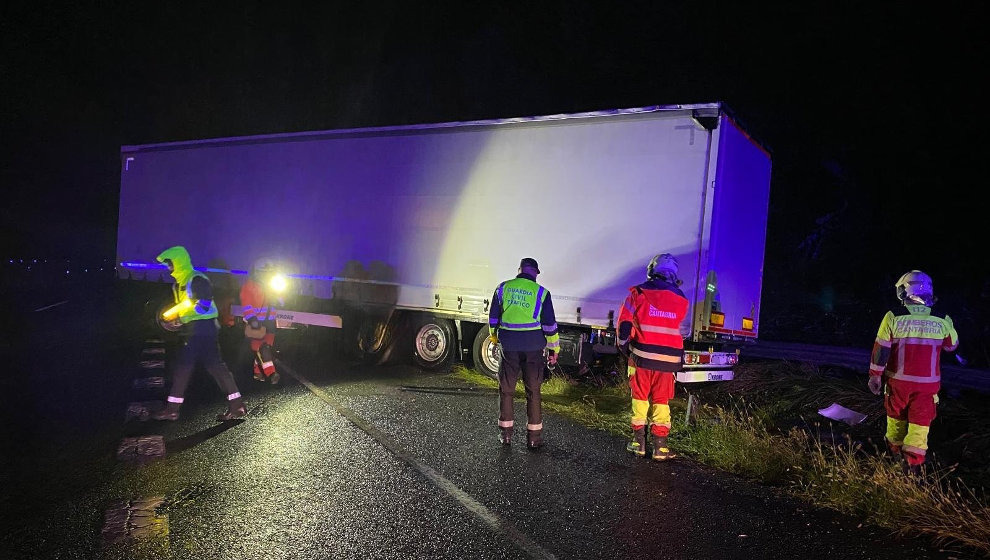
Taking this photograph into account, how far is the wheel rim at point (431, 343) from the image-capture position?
10.7 m

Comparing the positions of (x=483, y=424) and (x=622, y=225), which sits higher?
(x=622, y=225)

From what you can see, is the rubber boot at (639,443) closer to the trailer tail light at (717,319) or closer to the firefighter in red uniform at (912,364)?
the firefighter in red uniform at (912,364)

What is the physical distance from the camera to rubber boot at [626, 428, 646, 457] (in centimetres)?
609

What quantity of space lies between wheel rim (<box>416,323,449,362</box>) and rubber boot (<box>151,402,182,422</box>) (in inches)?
182

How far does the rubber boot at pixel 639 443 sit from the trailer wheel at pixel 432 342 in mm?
4944

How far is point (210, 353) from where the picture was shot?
681 centimetres

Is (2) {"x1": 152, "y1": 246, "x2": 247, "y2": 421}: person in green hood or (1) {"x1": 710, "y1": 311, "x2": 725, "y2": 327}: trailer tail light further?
(1) {"x1": 710, "y1": 311, "x2": 725, "y2": 327}: trailer tail light

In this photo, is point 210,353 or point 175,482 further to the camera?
point 210,353

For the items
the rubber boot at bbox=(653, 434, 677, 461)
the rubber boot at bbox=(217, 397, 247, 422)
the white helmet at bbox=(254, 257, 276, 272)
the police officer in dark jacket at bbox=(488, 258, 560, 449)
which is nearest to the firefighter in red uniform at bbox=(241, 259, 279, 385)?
the rubber boot at bbox=(217, 397, 247, 422)

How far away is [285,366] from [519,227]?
439cm

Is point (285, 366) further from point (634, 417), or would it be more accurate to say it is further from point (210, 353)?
point (634, 417)

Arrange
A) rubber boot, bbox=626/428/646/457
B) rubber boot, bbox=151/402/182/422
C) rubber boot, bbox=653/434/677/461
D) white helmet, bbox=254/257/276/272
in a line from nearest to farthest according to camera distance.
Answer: rubber boot, bbox=653/434/677/461 < rubber boot, bbox=626/428/646/457 < rubber boot, bbox=151/402/182/422 < white helmet, bbox=254/257/276/272

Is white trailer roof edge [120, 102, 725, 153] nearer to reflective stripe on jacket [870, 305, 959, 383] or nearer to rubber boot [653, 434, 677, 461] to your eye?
reflective stripe on jacket [870, 305, 959, 383]

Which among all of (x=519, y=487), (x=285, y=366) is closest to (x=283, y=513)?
(x=519, y=487)
